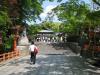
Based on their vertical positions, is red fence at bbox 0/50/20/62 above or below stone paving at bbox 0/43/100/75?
above

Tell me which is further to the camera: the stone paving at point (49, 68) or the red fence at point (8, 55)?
the red fence at point (8, 55)

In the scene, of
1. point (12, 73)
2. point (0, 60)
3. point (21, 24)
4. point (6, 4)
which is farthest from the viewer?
point (21, 24)

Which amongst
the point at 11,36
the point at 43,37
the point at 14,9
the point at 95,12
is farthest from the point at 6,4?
the point at 43,37

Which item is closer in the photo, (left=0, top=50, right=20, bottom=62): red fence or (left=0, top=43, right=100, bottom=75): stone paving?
(left=0, top=43, right=100, bottom=75): stone paving

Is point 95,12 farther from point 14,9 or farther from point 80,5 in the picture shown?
point 14,9

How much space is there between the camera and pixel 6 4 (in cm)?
2888

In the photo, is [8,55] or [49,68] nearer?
[49,68]

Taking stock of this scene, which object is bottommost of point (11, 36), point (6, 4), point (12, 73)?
point (12, 73)

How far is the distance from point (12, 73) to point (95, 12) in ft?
29.4

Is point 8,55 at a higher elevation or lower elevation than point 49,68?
higher

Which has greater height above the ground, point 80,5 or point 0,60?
point 80,5

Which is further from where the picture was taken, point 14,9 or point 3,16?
point 14,9

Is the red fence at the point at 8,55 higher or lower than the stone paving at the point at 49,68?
higher

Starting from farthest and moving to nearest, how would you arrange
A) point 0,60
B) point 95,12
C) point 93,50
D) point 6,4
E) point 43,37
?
1. point 43,37
2. point 93,50
3. point 6,4
4. point 0,60
5. point 95,12
